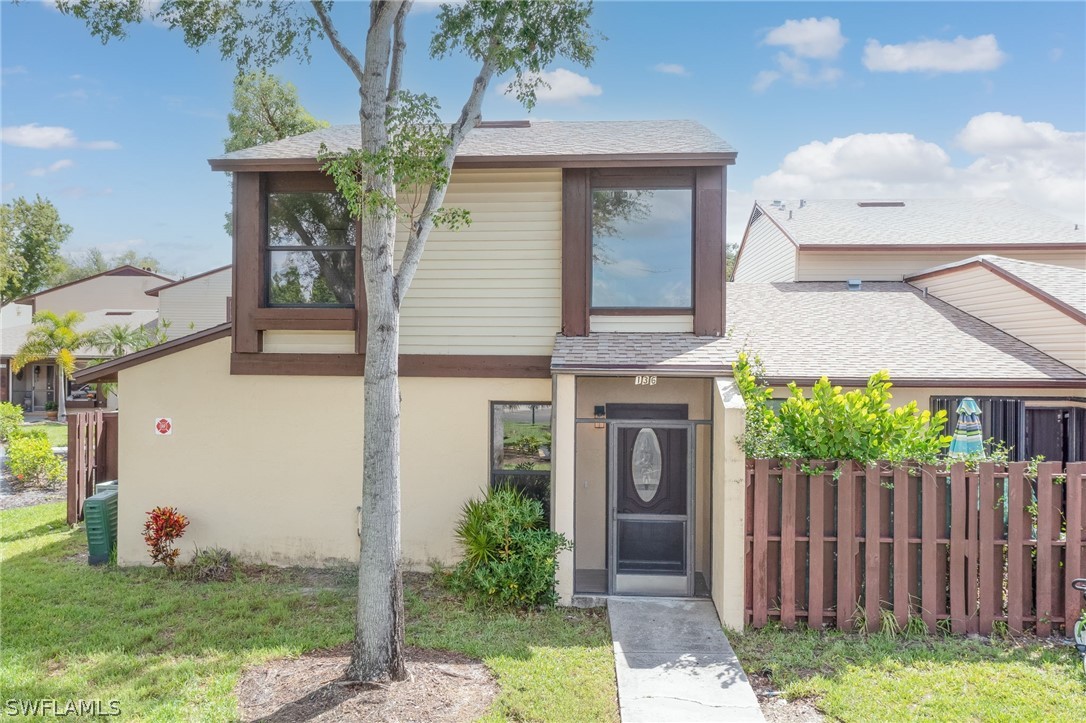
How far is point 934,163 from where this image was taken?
35500mm

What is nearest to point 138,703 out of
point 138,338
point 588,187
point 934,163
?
point 588,187

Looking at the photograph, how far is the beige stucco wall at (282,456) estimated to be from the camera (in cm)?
A: 800

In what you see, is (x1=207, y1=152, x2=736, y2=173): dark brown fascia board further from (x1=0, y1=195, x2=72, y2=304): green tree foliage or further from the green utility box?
(x1=0, y1=195, x2=72, y2=304): green tree foliage

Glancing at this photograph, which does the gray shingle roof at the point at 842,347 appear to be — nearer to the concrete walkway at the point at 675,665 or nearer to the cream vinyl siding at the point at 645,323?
the cream vinyl siding at the point at 645,323

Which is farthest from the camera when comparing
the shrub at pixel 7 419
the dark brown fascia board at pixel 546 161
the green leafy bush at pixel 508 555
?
the shrub at pixel 7 419

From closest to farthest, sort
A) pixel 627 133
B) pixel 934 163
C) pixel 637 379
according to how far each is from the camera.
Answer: pixel 637 379
pixel 627 133
pixel 934 163

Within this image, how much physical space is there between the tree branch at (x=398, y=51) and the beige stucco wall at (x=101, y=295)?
39434mm

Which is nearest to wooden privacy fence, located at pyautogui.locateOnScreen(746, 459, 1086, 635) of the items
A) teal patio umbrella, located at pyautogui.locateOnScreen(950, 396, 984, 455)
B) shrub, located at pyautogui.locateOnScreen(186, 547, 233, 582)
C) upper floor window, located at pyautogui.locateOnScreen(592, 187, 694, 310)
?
teal patio umbrella, located at pyautogui.locateOnScreen(950, 396, 984, 455)

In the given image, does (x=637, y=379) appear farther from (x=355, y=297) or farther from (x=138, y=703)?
(x=138, y=703)

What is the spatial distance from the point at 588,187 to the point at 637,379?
2.63 m

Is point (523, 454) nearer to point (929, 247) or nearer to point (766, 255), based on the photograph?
point (929, 247)

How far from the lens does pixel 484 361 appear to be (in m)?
7.95

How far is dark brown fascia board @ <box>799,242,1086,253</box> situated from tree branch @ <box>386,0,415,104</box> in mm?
10985

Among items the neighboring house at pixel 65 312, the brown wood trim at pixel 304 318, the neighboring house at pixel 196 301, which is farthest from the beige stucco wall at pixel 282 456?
the neighboring house at pixel 65 312
